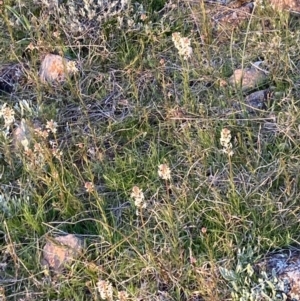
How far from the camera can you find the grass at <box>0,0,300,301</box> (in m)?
2.49

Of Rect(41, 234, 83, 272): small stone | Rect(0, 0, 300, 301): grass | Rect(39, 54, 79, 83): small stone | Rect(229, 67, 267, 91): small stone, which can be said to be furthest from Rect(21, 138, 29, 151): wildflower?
Rect(229, 67, 267, 91): small stone

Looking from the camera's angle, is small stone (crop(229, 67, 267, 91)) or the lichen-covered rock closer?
small stone (crop(229, 67, 267, 91))

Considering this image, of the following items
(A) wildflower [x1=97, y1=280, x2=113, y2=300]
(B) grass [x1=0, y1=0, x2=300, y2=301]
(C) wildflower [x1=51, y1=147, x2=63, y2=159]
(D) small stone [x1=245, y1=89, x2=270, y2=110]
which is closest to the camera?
(A) wildflower [x1=97, y1=280, x2=113, y2=300]

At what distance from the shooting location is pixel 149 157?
287cm

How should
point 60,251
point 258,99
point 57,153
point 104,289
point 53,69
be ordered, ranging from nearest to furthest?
point 104,289
point 60,251
point 57,153
point 258,99
point 53,69

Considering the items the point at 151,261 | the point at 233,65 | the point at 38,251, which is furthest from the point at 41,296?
the point at 233,65

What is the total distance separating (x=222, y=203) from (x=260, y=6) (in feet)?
4.10

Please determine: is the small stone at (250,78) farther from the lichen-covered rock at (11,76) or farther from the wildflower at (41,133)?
the lichen-covered rock at (11,76)

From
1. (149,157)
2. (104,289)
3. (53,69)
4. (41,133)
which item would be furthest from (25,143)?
(104,289)

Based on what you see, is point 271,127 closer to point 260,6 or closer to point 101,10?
point 260,6

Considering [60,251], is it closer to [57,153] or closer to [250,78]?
[57,153]

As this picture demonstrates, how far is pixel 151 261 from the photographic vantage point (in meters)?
2.45

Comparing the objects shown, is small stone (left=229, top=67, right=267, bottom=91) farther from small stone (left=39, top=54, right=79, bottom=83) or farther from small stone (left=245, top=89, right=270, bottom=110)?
small stone (left=39, top=54, right=79, bottom=83)

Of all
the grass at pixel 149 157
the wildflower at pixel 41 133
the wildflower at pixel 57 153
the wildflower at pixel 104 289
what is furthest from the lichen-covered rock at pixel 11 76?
the wildflower at pixel 104 289
